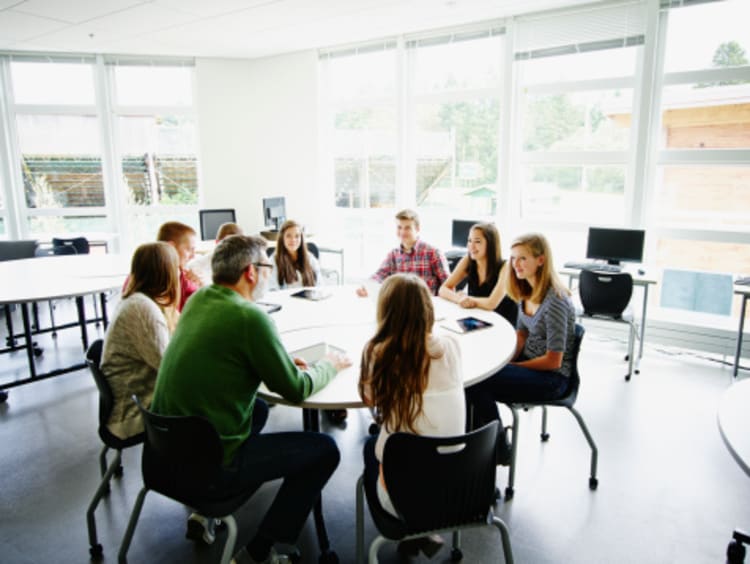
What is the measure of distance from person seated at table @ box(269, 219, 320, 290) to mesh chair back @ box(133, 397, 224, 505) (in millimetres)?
2037

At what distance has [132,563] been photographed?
202 cm

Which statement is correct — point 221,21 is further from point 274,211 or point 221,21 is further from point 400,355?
point 400,355

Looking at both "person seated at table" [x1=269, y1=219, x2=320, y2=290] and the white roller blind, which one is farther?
the white roller blind

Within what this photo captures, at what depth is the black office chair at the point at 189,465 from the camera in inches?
60.5

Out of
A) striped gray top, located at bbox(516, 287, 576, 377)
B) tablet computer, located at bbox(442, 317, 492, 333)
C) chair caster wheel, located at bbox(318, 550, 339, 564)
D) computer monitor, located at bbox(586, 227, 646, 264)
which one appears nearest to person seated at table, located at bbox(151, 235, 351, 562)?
chair caster wheel, located at bbox(318, 550, 339, 564)

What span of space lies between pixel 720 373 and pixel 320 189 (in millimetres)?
4685

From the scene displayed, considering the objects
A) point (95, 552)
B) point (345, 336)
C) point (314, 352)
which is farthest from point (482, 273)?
point (95, 552)

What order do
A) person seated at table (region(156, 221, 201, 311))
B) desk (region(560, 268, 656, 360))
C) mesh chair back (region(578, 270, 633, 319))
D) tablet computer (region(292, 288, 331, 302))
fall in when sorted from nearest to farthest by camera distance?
person seated at table (region(156, 221, 201, 311)), tablet computer (region(292, 288, 331, 302)), mesh chair back (region(578, 270, 633, 319)), desk (region(560, 268, 656, 360))

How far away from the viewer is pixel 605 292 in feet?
13.0

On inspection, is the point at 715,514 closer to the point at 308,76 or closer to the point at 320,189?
the point at 320,189

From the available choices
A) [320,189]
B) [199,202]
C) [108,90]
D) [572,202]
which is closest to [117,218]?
[199,202]

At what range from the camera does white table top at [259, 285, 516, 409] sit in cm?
185

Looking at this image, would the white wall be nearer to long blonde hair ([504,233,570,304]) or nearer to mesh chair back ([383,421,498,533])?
long blonde hair ([504,233,570,304])

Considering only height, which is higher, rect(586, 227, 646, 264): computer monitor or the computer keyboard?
rect(586, 227, 646, 264): computer monitor
